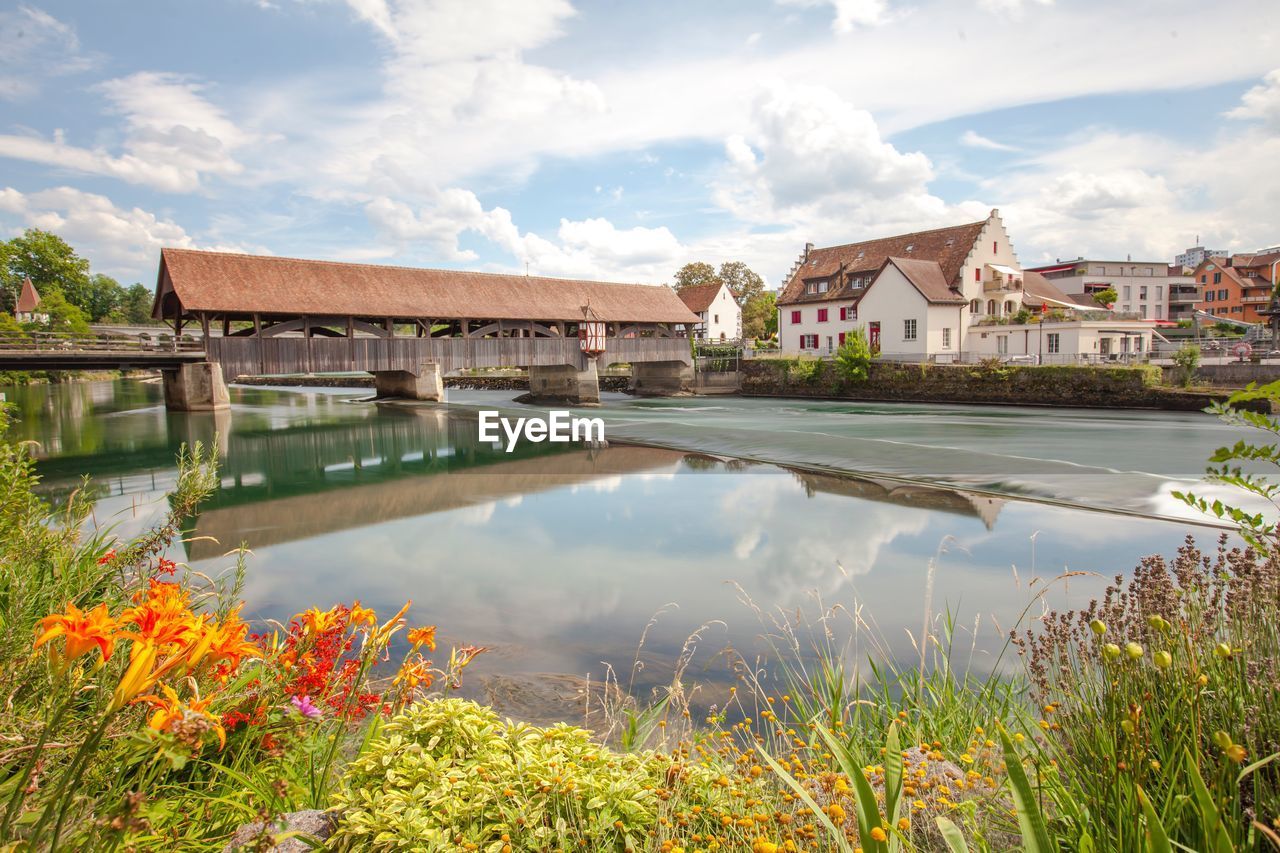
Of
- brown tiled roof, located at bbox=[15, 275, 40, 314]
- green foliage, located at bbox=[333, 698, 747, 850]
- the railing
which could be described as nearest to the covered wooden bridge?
the railing

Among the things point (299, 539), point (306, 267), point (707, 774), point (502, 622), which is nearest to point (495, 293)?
point (306, 267)

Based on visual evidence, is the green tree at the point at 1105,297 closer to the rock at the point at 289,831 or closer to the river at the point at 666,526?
the river at the point at 666,526

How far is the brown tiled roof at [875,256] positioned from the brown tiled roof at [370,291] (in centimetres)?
926

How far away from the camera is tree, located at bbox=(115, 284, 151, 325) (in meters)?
81.8

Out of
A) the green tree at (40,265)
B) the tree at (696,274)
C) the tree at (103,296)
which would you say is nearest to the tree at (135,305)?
the tree at (103,296)

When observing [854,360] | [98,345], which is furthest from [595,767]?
[854,360]

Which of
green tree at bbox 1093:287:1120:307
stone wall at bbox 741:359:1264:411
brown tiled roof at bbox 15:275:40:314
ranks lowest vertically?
stone wall at bbox 741:359:1264:411

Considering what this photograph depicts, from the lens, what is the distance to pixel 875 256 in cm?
3694

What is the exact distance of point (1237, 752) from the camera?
1.02m

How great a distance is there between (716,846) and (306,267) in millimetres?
27119

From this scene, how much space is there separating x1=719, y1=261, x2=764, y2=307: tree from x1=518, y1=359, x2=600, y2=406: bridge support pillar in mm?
30383

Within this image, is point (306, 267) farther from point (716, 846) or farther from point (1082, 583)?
point (716, 846)

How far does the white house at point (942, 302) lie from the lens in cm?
2977

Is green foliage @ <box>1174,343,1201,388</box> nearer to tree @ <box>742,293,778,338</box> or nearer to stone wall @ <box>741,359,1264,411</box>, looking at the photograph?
stone wall @ <box>741,359,1264,411</box>
